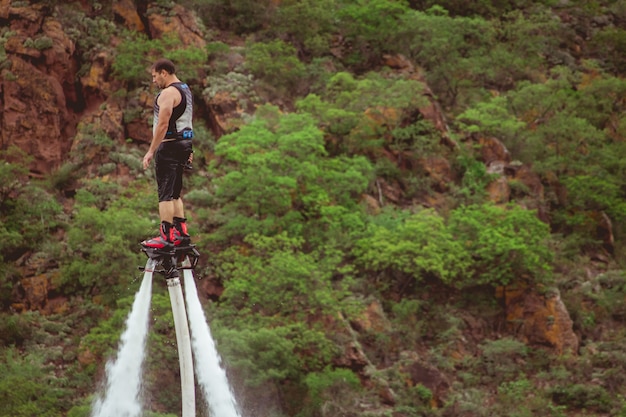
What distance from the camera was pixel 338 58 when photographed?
38.2m

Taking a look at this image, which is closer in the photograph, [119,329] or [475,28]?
[119,329]

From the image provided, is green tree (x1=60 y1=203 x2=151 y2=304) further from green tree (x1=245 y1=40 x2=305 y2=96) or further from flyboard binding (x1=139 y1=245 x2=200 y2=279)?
flyboard binding (x1=139 y1=245 x2=200 y2=279)

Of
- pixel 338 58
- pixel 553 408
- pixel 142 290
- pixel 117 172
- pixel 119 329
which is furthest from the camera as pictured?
pixel 338 58

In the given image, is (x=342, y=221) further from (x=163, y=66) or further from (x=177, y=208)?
(x=163, y=66)

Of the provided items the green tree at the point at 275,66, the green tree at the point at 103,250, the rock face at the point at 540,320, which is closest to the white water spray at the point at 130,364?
the green tree at the point at 103,250

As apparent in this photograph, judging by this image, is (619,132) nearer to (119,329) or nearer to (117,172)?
(117,172)

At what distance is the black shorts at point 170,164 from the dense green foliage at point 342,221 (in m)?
13.8

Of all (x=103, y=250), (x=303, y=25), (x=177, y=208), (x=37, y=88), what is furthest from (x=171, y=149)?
(x=303, y=25)

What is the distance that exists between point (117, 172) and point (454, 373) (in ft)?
38.4

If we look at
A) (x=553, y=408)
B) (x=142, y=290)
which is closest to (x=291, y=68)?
(x=553, y=408)

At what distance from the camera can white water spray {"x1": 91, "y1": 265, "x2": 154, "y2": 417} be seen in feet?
33.1

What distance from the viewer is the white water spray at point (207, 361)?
10375 millimetres

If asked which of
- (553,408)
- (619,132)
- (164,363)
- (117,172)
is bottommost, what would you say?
(553,408)

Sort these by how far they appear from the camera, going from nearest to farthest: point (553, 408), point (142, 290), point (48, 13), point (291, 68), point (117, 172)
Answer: point (142, 290)
point (553, 408)
point (117, 172)
point (48, 13)
point (291, 68)
